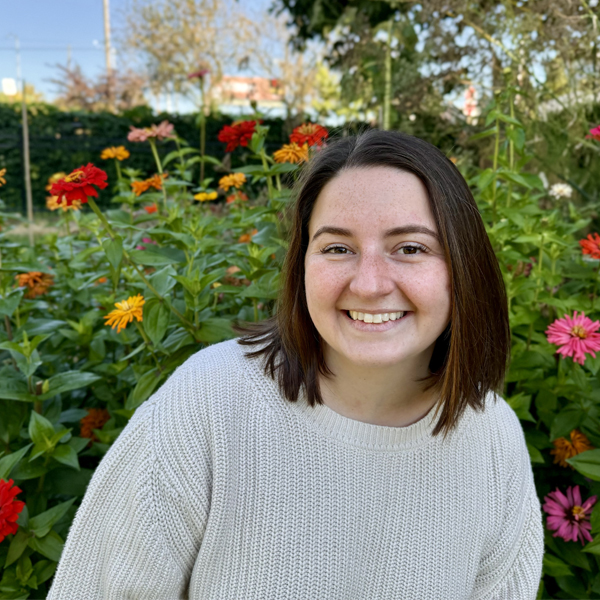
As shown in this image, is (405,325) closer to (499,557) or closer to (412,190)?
(412,190)

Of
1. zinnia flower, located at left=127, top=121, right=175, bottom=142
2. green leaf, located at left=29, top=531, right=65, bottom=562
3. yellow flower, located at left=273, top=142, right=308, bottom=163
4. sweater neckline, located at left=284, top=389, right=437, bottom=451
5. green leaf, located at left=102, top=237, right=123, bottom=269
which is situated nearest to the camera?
sweater neckline, located at left=284, top=389, right=437, bottom=451

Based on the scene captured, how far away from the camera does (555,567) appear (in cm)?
141

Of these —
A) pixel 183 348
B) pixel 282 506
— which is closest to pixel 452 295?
pixel 282 506

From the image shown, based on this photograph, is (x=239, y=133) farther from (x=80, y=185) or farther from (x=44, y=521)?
(x=44, y=521)

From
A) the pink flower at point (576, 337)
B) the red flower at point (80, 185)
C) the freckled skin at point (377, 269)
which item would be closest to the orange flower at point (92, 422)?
the red flower at point (80, 185)

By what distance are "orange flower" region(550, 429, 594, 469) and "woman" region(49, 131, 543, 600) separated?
393mm

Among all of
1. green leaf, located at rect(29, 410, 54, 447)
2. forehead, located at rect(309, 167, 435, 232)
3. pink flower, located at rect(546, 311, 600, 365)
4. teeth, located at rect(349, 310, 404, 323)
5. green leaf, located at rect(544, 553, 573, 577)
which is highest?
forehead, located at rect(309, 167, 435, 232)

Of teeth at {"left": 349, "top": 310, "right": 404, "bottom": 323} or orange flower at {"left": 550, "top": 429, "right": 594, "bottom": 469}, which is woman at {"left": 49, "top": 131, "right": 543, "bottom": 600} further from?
orange flower at {"left": 550, "top": 429, "right": 594, "bottom": 469}

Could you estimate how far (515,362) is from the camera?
154cm

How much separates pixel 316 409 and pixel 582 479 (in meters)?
0.86

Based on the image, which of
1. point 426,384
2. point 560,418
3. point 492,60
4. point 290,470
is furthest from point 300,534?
point 492,60

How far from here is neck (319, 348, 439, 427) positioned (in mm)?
1065

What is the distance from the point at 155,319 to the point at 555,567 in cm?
105

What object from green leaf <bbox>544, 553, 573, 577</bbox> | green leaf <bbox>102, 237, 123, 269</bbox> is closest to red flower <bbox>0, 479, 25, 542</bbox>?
green leaf <bbox>102, 237, 123, 269</bbox>
